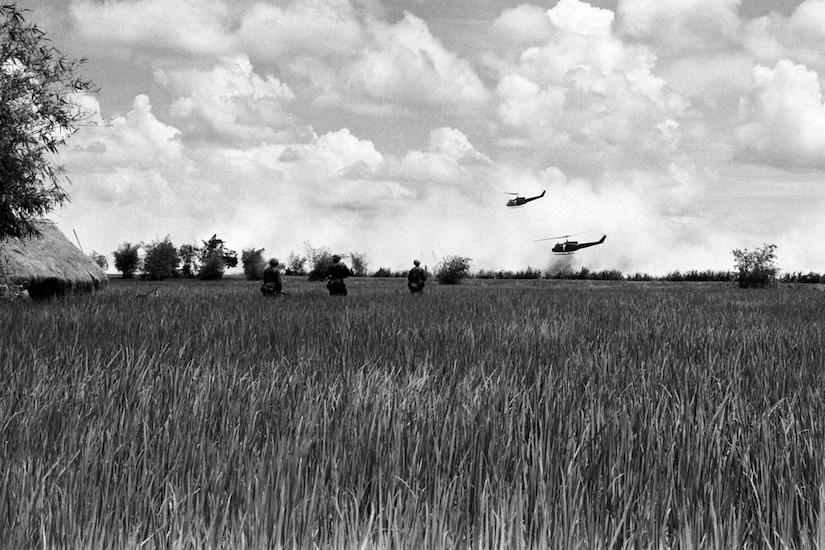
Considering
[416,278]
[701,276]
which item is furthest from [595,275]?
[416,278]

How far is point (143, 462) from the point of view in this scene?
239 cm

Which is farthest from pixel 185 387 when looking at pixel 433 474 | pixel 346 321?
pixel 346 321

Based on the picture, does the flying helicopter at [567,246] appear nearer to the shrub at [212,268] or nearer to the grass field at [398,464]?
the shrub at [212,268]

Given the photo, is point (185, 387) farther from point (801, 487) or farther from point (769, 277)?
point (769, 277)

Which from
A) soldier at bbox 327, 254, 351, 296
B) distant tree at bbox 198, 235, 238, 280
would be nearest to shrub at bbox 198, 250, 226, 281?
distant tree at bbox 198, 235, 238, 280

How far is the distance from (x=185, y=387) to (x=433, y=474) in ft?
6.34


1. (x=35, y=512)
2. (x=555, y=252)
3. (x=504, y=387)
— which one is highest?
(x=555, y=252)

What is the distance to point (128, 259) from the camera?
184 ft

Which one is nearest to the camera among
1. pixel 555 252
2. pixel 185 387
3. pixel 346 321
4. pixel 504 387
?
pixel 504 387

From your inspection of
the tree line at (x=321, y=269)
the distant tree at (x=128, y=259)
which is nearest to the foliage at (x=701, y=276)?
the tree line at (x=321, y=269)

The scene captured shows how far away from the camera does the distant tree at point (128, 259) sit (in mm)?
55875

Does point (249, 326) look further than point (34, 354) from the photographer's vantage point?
Yes

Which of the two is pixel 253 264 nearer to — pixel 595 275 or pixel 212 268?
pixel 212 268

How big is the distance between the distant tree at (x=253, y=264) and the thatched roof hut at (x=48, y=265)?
34012 mm
